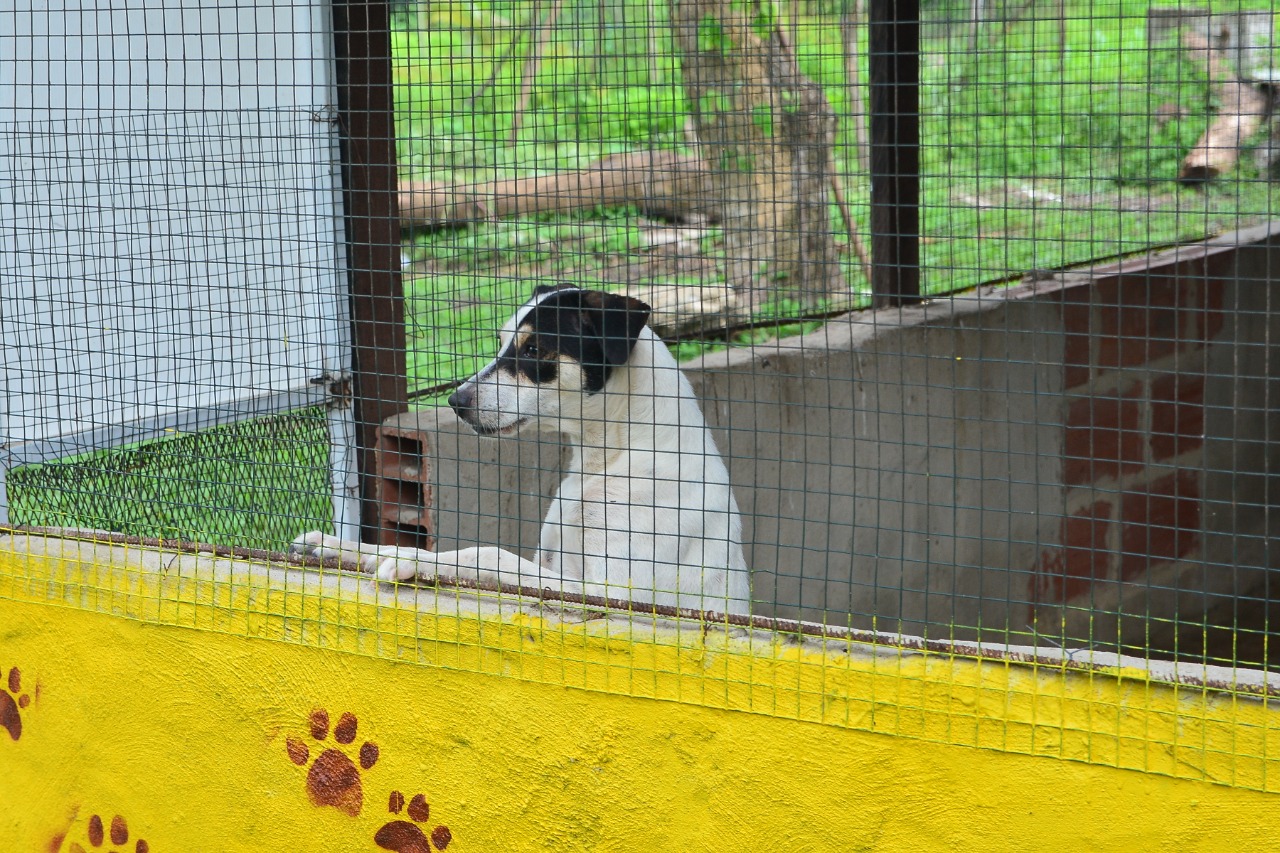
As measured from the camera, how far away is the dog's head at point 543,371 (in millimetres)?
3498

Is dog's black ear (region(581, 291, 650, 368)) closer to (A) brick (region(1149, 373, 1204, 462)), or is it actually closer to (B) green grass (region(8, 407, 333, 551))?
(B) green grass (region(8, 407, 333, 551))

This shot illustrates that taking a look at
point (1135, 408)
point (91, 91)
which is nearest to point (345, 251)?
point (91, 91)

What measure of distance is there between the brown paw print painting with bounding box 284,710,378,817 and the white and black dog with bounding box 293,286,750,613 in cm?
78

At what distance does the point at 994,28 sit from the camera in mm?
9602

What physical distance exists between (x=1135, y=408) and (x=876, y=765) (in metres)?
4.41

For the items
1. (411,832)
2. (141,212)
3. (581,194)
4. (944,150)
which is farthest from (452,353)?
(944,150)

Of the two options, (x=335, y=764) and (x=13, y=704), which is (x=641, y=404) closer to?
(x=335, y=764)

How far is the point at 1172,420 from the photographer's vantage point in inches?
251

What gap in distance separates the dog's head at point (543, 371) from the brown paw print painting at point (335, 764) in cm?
102

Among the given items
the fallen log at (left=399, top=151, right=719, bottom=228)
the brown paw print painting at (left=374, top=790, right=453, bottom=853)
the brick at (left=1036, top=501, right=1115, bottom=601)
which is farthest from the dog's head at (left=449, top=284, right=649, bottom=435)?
the brick at (left=1036, top=501, right=1115, bottom=601)

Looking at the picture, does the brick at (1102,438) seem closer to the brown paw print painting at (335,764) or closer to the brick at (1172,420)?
the brick at (1172,420)

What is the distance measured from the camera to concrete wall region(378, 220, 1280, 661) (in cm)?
455

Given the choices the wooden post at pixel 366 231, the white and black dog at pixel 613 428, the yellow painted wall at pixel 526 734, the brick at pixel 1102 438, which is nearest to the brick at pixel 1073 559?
the brick at pixel 1102 438

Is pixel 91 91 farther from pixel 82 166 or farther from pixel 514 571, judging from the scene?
pixel 514 571
